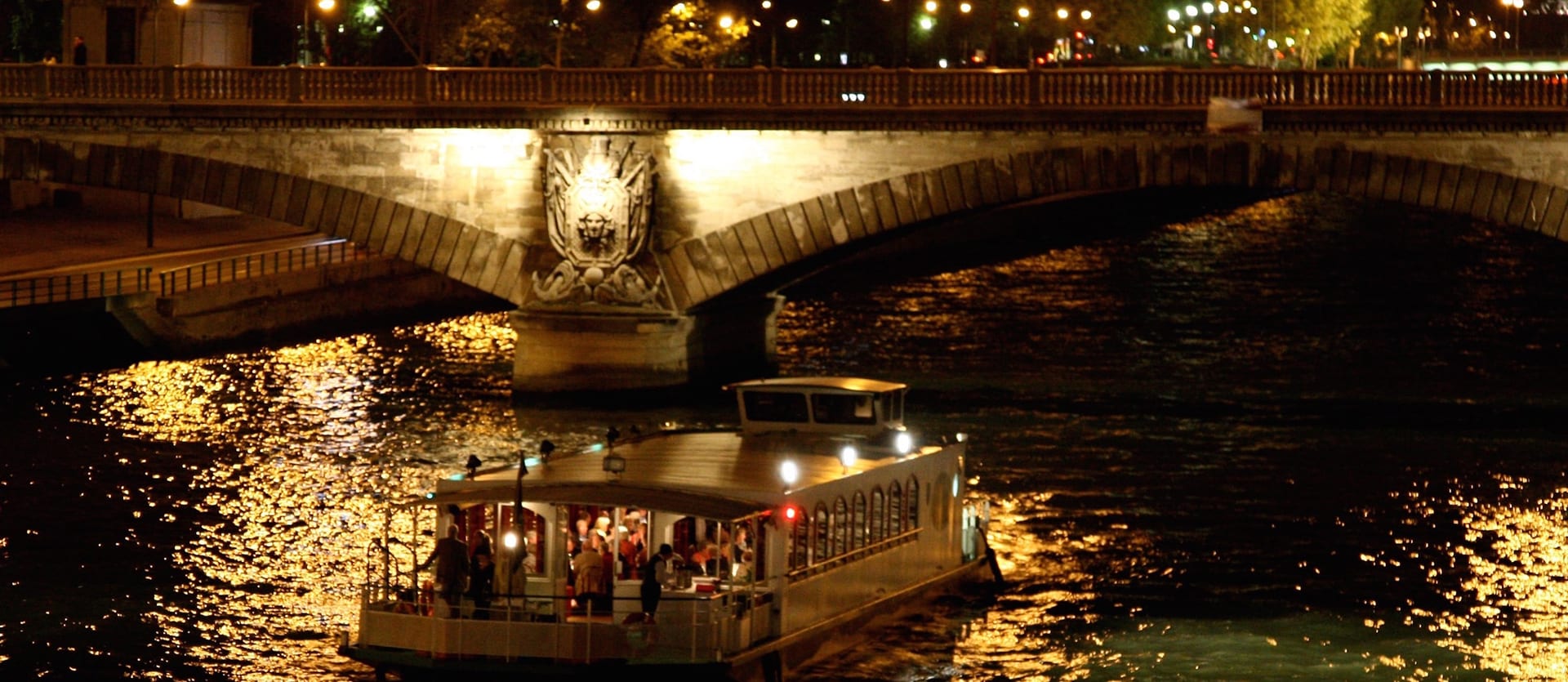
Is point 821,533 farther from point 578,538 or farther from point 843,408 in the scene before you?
point 843,408

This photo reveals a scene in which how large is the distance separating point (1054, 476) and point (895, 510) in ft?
35.7

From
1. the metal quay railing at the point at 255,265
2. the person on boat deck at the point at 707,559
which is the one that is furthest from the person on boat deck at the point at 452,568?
the metal quay railing at the point at 255,265

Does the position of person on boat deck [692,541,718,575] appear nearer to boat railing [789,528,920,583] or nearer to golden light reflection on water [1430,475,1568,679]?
boat railing [789,528,920,583]

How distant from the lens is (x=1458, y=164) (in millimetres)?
42719

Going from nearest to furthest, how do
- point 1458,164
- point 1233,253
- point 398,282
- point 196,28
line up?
point 1458,164 → point 398,282 → point 196,28 → point 1233,253

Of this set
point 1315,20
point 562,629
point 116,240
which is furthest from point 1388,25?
point 562,629

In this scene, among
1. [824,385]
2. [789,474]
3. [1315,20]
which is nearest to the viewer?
[789,474]

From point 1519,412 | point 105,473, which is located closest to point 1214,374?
point 1519,412

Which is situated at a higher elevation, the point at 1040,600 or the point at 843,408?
the point at 843,408

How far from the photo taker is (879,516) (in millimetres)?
27844

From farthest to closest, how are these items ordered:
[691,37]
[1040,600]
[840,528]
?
[691,37] → [1040,600] → [840,528]

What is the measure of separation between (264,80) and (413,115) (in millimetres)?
2928

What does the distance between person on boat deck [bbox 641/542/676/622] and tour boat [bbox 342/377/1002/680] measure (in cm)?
3

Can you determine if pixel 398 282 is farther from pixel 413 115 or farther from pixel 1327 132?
pixel 1327 132
